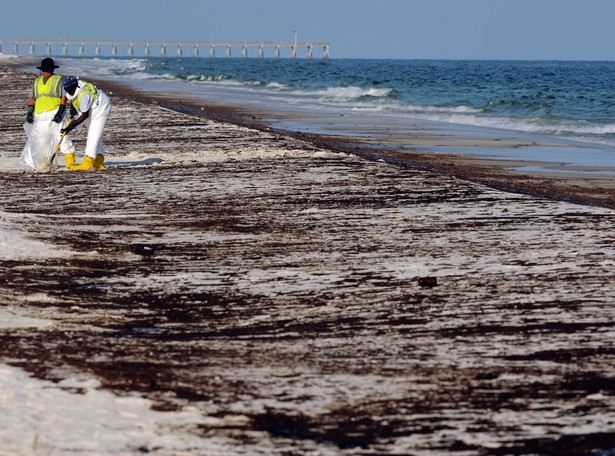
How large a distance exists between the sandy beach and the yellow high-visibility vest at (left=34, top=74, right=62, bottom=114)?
2.12m

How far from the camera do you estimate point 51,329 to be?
20.6 feet

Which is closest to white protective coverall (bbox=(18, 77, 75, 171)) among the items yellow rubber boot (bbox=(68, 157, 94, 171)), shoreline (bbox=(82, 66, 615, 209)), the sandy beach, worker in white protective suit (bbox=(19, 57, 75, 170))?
worker in white protective suit (bbox=(19, 57, 75, 170))

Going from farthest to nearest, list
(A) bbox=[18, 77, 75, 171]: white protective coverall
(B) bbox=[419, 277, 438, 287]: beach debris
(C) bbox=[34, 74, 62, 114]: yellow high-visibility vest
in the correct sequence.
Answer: (A) bbox=[18, 77, 75, 171]: white protective coverall < (C) bbox=[34, 74, 62, 114]: yellow high-visibility vest < (B) bbox=[419, 277, 438, 287]: beach debris

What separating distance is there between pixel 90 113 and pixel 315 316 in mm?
9097

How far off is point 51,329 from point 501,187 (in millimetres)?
7637

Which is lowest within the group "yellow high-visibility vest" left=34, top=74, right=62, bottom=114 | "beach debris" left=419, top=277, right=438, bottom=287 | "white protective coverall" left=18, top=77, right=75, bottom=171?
"beach debris" left=419, top=277, right=438, bottom=287

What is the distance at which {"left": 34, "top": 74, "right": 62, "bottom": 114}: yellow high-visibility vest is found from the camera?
48.2 ft

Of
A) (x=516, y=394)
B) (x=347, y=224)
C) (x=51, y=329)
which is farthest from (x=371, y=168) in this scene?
(x=516, y=394)

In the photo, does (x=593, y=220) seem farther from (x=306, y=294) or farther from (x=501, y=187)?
(x=306, y=294)

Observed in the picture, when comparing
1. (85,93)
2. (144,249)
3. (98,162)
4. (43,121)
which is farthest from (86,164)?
(144,249)

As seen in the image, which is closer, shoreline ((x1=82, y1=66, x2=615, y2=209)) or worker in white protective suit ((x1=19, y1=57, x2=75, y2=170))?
shoreline ((x1=82, y1=66, x2=615, y2=209))

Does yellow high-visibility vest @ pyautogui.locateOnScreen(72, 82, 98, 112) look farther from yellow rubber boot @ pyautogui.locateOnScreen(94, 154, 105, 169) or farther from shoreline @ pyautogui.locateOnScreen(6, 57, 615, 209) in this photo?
shoreline @ pyautogui.locateOnScreen(6, 57, 615, 209)

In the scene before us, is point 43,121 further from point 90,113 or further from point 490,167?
point 490,167

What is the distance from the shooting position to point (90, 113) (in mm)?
15086
